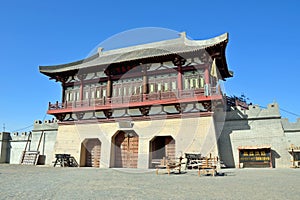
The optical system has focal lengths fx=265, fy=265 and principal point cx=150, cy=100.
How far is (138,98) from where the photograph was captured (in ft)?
56.9

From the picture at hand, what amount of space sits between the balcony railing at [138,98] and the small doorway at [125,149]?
7.46ft

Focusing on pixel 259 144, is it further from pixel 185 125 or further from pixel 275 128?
pixel 185 125

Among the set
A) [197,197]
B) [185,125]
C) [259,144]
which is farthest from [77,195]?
[259,144]

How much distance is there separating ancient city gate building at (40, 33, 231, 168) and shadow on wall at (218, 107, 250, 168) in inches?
90.7

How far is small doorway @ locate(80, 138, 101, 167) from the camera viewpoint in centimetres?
1903

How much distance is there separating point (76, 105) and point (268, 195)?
612 inches

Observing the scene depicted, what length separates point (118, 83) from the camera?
1870cm

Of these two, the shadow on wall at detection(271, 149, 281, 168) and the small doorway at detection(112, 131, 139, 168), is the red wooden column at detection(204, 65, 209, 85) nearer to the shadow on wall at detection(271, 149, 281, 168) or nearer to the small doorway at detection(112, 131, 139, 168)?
the small doorway at detection(112, 131, 139, 168)

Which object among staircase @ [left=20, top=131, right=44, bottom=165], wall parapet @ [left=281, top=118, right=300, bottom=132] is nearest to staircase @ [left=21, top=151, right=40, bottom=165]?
staircase @ [left=20, top=131, right=44, bottom=165]

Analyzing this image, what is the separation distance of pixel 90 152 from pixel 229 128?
32.9 ft

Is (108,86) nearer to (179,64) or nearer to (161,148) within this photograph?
(179,64)

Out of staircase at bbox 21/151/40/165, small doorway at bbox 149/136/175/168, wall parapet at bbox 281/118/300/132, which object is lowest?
staircase at bbox 21/151/40/165

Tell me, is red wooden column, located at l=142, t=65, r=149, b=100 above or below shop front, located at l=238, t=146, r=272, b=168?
above

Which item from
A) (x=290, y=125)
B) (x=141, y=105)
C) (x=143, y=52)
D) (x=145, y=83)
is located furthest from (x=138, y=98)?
(x=290, y=125)
